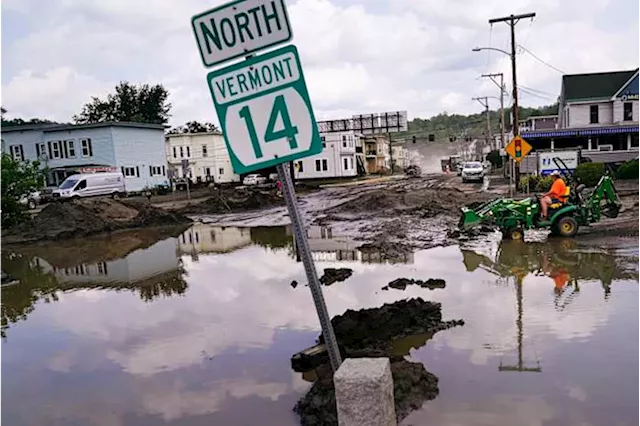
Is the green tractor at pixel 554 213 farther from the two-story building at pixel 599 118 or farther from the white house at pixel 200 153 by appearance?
the white house at pixel 200 153

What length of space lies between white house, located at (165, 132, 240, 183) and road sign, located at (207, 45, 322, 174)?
6318cm

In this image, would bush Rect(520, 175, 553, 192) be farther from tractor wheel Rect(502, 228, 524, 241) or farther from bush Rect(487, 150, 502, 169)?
bush Rect(487, 150, 502, 169)

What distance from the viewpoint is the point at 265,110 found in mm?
3793

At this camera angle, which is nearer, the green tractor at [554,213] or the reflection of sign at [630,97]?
the green tractor at [554,213]

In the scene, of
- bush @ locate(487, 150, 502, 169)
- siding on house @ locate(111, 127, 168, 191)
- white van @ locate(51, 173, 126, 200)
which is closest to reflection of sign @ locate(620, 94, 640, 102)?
bush @ locate(487, 150, 502, 169)

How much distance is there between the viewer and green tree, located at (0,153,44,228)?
1758cm

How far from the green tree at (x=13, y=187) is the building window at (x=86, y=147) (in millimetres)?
31419

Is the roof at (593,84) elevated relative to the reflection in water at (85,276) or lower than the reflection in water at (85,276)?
elevated

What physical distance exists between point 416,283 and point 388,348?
3.88 meters

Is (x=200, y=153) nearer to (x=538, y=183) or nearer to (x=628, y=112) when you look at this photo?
(x=628, y=112)

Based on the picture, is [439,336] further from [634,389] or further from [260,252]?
[260,252]

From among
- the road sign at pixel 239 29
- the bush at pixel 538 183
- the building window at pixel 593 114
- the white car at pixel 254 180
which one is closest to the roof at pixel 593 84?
the building window at pixel 593 114

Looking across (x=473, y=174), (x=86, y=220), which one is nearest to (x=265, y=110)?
(x=86, y=220)

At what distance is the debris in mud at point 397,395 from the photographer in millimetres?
5664
